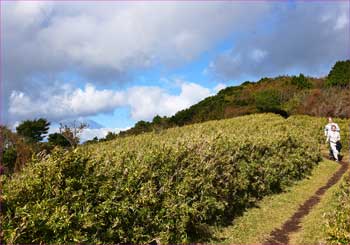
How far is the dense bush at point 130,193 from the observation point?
17.6 ft

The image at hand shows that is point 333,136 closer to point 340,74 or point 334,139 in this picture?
point 334,139

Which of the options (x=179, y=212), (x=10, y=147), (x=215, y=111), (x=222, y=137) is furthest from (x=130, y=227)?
(x=215, y=111)

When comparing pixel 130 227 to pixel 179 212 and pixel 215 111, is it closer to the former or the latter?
pixel 179 212

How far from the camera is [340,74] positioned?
132 ft

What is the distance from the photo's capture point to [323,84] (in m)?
42.1

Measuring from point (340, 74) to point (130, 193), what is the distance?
37291 mm

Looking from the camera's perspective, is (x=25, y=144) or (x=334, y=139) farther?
(x=334, y=139)

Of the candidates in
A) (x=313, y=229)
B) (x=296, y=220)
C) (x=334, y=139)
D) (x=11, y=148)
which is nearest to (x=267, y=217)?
(x=296, y=220)

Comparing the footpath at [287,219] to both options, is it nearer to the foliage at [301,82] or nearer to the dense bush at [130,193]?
the dense bush at [130,193]

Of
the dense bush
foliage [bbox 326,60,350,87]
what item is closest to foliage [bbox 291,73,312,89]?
foliage [bbox 326,60,350,87]

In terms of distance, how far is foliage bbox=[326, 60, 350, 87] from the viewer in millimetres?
39116

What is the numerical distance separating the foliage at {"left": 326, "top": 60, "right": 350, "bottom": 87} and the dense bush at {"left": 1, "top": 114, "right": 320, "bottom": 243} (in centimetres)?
3140

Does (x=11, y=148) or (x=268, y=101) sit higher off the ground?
(x=268, y=101)

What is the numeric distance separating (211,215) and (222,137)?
247 cm
